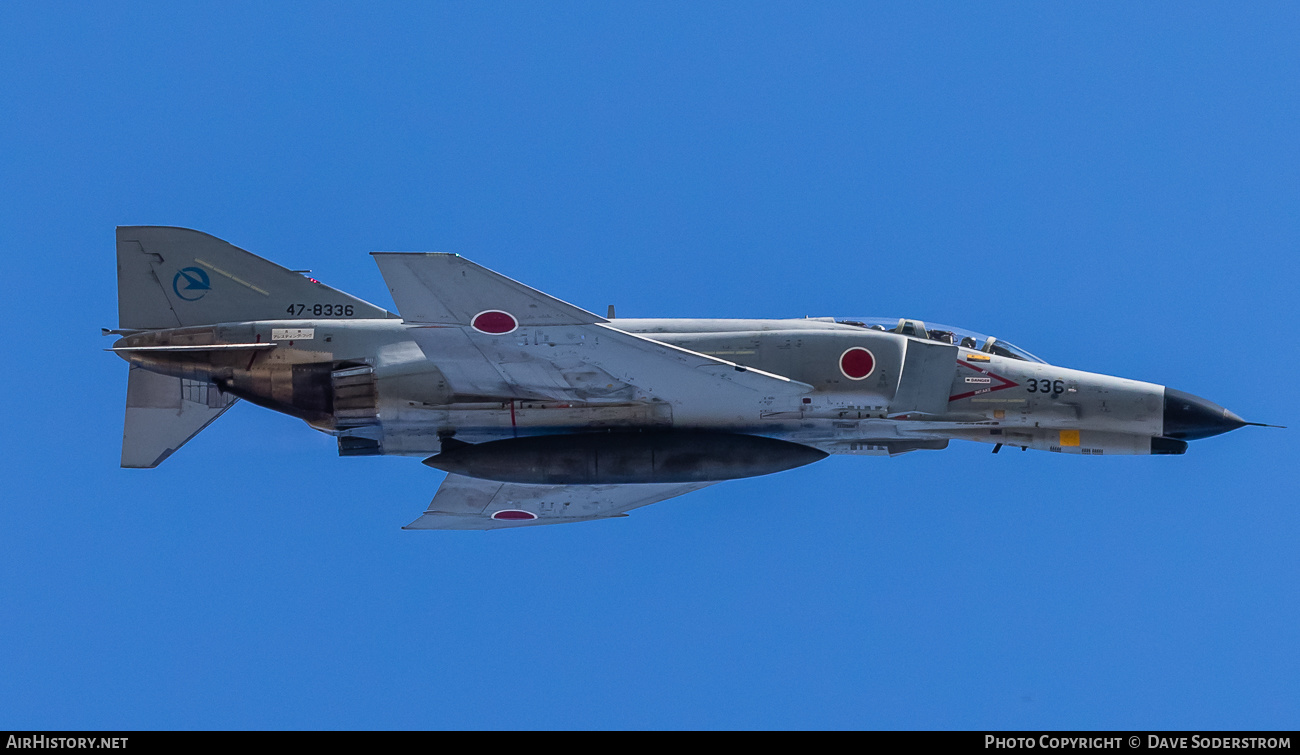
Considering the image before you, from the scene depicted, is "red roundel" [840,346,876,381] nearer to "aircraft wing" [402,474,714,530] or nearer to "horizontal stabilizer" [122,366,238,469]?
"aircraft wing" [402,474,714,530]

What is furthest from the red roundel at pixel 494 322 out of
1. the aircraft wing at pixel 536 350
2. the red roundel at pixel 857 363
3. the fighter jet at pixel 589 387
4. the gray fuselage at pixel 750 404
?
the red roundel at pixel 857 363

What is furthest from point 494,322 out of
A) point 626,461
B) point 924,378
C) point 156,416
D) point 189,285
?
point 156,416

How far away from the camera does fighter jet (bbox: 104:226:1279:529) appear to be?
56.5ft

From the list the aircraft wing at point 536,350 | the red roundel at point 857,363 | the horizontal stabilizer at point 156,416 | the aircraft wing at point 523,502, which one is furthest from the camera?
the aircraft wing at point 523,502

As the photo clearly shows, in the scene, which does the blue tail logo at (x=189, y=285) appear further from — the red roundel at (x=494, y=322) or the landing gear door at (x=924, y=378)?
the landing gear door at (x=924, y=378)

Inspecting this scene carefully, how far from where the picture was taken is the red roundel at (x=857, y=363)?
1742cm

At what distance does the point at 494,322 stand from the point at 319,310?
3.94m

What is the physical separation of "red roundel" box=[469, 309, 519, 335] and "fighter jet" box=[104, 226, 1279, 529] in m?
0.17

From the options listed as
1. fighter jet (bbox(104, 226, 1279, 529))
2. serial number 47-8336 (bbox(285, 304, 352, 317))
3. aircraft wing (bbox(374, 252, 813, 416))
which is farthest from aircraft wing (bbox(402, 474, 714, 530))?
serial number 47-8336 (bbox(285, 304, 352, 317))

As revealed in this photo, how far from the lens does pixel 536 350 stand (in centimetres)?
1647

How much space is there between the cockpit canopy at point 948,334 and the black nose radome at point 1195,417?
1.71m

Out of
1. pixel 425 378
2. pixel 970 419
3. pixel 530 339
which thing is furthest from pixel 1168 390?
pixel 425 378

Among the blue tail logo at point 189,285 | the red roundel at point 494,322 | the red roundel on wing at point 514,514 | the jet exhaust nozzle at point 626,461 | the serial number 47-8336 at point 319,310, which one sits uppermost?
the blue tail logo at point 189,285
